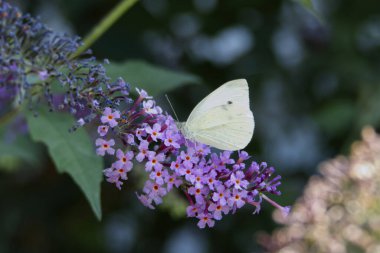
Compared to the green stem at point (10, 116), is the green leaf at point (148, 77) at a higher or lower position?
lower

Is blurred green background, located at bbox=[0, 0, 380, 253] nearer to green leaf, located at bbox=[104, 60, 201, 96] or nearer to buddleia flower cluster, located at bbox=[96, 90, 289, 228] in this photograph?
green leaf, located at bbox=[104, 60, 201, 96]

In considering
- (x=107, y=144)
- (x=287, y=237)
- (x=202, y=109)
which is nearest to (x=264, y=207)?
(x=287, y=237)

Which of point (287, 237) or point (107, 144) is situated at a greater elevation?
point (107, 144)

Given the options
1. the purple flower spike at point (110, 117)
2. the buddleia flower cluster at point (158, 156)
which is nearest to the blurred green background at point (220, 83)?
the buddleia flower cluster at point (158, 156)

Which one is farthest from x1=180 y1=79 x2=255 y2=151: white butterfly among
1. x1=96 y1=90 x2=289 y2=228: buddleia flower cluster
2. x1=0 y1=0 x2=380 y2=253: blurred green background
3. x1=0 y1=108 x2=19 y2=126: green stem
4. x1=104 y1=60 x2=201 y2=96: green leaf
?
x1=0 y1=0 x2=380 y2=253: blurred green background

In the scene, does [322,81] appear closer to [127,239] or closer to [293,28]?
[293,28]

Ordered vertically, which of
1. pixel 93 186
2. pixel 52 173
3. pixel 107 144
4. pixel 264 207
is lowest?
pixel 264 207

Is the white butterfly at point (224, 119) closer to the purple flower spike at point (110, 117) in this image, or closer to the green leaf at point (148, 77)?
the purple flower spike at point (110, 117)
